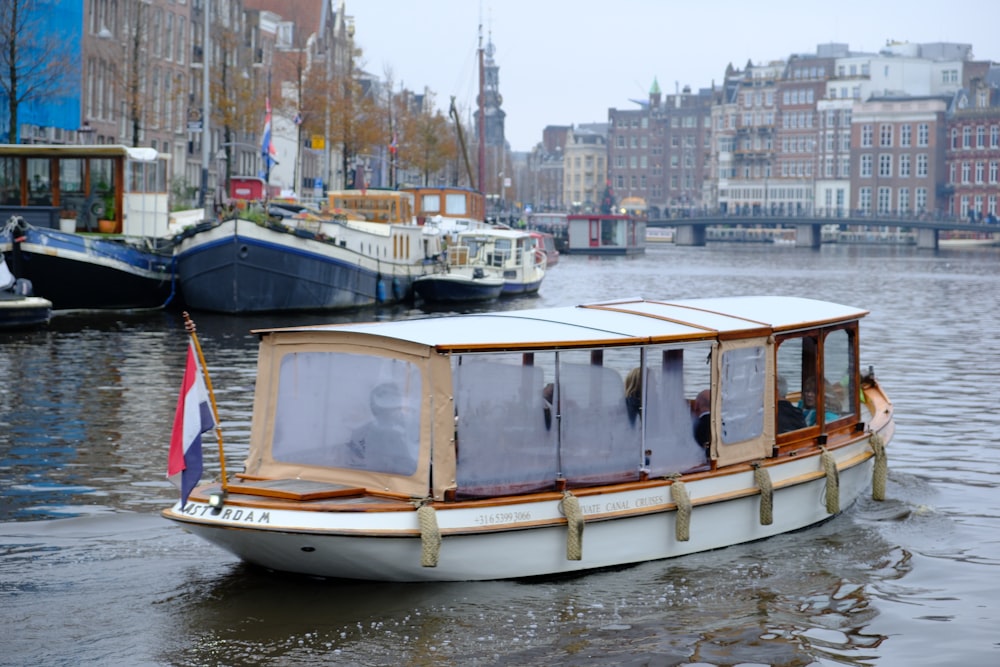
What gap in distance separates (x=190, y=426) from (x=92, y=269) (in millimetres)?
28620

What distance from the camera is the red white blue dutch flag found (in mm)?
11805

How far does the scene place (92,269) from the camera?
129ft

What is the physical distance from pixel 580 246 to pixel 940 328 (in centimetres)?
7360

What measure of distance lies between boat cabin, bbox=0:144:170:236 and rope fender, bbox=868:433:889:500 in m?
28.1

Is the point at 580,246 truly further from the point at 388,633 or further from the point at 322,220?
the point at 388,633

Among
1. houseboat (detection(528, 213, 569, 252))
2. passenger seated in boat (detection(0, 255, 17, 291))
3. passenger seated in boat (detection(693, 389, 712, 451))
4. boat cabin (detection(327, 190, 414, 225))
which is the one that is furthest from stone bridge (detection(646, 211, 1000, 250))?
passenger seated in boat (detection(693, 389, 712, 451))

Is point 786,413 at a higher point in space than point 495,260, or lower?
lower

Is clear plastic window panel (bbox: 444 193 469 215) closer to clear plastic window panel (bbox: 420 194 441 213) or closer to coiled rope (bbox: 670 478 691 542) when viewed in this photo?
clear plastic window panel (bbox: 420 194 441 213)

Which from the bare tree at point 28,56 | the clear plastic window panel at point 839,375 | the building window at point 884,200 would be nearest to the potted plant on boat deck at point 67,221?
the bare tree at point 28,56

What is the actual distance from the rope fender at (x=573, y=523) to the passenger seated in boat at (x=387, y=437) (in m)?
1.24

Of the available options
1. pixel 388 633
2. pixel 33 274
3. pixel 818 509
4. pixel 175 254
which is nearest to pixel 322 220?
pixel 175 254

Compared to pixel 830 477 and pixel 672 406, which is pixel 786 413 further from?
pixel 672 406

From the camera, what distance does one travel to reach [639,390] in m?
13.6

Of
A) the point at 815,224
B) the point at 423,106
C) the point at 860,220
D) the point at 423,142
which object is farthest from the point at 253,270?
the point at 815,224
